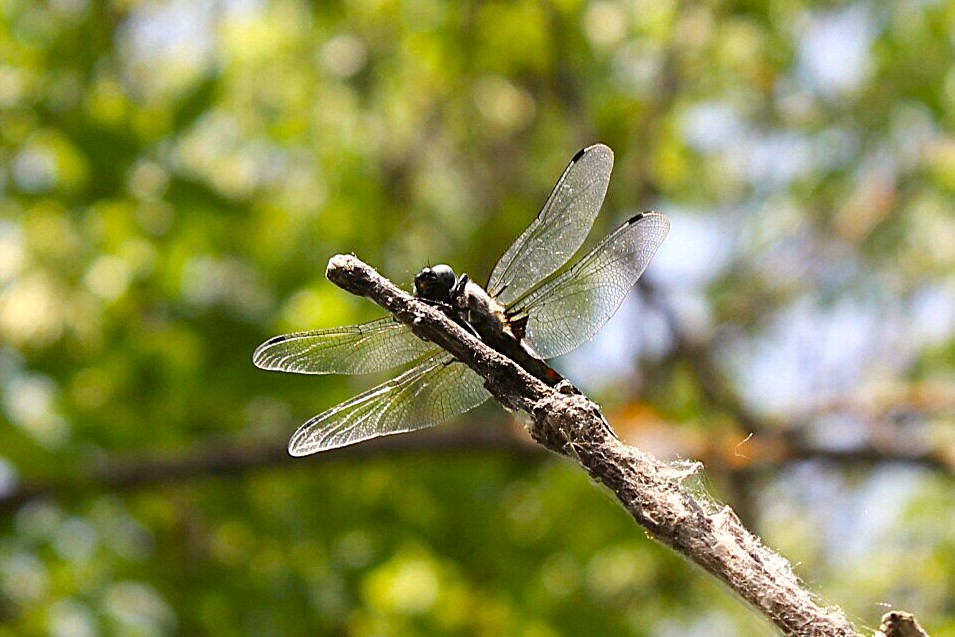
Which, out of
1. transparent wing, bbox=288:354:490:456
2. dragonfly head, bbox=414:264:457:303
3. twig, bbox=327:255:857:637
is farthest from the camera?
transparent wing, bbox=288:354:490:456

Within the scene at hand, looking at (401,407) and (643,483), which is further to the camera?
(401,407)

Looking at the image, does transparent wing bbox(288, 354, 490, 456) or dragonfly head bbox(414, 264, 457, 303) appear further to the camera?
transparent wing bbox(288, 354, 490, 456)

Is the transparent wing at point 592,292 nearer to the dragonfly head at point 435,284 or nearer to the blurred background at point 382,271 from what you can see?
the dragonfly head at point 435,284

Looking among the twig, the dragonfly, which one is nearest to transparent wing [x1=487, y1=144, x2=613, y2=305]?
the dragonfly

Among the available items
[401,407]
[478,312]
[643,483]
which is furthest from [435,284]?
[643,483]

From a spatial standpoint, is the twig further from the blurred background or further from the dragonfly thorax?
the blurred background

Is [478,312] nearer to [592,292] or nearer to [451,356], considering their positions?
[451,356]

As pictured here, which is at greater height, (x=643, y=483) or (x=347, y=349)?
(x=347, y=349)
